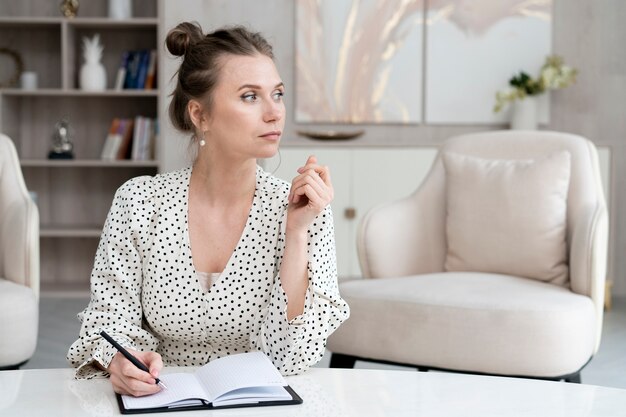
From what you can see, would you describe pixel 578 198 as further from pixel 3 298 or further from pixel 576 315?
pixel 3 298

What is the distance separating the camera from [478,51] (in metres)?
5.32

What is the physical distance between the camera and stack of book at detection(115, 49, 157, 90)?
5297 mm

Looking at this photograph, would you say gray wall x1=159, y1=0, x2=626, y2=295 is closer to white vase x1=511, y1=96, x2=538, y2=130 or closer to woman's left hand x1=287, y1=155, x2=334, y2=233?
white vase x1=511, y1=96, x2=538, y2=130

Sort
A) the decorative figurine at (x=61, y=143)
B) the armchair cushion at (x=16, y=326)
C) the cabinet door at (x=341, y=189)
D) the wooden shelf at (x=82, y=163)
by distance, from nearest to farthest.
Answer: the armchair cushion at (x=16, y=326), the cabinet door at (x=341, y=189), the wooden shelf at (x=82, y=163), the decorative figurine at (x=61, y=143)

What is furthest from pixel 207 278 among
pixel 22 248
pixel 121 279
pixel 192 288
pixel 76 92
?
pixel 76 92

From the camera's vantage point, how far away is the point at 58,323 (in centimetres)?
445

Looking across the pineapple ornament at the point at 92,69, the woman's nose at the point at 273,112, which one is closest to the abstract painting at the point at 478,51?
the pineapple ornament at the point at 92,69

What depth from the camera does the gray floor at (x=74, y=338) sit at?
11.7ft

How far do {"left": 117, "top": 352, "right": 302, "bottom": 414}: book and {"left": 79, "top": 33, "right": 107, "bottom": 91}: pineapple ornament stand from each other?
394 centimetres

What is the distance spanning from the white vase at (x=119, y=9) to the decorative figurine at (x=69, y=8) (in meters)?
0.20

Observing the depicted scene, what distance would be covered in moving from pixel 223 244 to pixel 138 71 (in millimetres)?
3627

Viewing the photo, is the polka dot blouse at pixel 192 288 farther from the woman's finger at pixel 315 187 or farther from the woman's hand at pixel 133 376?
the woman's hand at pixel 133 376

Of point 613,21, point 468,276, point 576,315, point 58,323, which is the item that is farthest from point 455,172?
point 613,21

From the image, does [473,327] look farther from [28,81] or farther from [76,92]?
[28,81]
